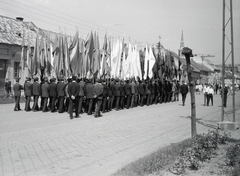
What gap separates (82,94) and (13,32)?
22202mm

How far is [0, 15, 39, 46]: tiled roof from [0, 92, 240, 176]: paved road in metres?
20.8

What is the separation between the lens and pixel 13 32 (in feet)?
113

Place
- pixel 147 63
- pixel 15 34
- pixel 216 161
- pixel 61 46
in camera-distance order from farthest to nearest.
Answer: pixel 15 34
pixel 147 63
pixel 61 46
pixel 216 161

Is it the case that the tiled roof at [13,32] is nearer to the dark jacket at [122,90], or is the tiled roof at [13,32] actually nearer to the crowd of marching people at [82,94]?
the crowd of marching people at [82,94]

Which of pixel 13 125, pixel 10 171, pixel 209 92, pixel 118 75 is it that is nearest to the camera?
pixel 10 171

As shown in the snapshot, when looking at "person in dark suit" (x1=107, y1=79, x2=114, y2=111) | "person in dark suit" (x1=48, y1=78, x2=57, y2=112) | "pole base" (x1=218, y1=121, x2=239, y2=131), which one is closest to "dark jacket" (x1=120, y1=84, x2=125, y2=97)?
"person in dark suit" (x1=107, y1=79, x2=114, y2=111)

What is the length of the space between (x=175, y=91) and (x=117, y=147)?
21.1m

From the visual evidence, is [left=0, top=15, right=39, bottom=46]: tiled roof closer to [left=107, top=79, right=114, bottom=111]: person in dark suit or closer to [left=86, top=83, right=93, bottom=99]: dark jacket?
[left=107, top=79, right=114, bottom=111]: person in dark suit

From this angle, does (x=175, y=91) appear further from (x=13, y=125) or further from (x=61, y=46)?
(x=13, y=125)

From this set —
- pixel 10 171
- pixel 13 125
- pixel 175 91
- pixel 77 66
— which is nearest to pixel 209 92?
pixel 175 91

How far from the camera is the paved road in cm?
643

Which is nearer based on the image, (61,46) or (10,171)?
(10,171)

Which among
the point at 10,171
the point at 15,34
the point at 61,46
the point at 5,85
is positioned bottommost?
the point at 10,171

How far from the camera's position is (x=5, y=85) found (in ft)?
96.7
